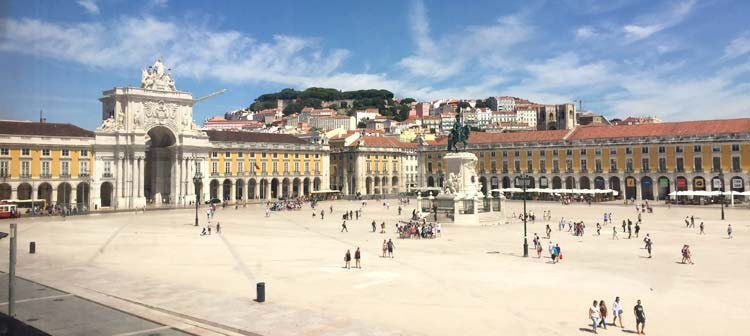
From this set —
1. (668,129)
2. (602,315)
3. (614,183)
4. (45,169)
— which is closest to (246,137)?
(45,169)

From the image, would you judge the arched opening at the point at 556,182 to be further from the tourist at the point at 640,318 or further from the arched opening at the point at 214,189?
the tourist at the point at 640,318

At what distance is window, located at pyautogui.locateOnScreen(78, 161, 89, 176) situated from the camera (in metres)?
63.6

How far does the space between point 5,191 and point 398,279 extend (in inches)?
2030

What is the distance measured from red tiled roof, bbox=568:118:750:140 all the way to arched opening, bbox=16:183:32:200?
6673 centimetres

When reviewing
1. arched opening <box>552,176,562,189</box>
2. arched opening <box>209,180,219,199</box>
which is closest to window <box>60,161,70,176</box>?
arched opening <box>209,180,219,199</box>

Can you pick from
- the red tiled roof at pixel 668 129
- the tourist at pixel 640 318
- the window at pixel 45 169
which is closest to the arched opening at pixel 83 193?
the window at pixel 45 169

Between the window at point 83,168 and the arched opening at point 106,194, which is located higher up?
the window at point 83,168

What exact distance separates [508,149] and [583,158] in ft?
36.9

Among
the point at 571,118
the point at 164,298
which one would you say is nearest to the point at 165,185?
the point at 164,298

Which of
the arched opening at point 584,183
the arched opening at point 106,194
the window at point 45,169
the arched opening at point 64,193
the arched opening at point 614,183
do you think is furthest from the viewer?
the arched opening at point 584,183

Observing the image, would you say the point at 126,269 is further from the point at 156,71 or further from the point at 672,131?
the point at 672,131

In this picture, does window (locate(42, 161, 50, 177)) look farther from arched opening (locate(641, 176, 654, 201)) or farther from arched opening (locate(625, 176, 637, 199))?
arched opening (locate(641, 176, 654, 201))

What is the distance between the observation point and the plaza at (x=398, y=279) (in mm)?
14852

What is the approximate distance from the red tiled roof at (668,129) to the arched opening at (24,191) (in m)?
66.7
